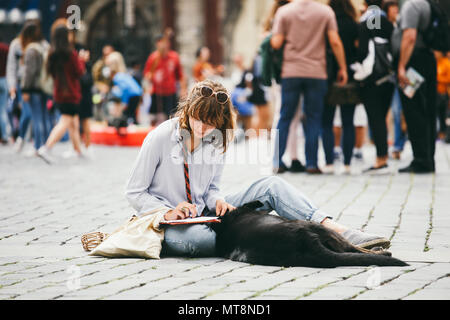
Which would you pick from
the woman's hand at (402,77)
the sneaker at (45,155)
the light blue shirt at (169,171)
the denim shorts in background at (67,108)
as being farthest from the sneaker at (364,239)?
the denim shorts in background at (67,108)

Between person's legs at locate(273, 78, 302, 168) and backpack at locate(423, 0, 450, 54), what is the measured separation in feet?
4.85

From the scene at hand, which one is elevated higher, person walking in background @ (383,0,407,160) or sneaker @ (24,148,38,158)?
person walking in background @ (383,0,407,160)

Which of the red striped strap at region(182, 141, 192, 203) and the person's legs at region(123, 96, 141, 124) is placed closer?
the red striped strap at region(182, 141, 192, 203)

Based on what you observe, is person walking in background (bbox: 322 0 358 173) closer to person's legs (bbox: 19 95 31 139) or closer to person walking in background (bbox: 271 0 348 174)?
person walking in background (bbox: 271 0 348 174)

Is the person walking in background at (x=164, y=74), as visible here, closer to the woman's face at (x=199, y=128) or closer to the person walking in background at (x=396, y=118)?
the person walking in background at (x=396, y=118)

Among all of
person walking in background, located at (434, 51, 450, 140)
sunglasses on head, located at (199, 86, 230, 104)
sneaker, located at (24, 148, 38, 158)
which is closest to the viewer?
sunglasses on head, located at (199, 86, 230, 104)

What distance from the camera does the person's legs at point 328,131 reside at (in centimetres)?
1004

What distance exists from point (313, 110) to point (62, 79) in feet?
13.3

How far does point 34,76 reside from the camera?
497 inches

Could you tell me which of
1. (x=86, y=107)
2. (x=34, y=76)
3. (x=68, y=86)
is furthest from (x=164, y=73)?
(x=68, y=86)

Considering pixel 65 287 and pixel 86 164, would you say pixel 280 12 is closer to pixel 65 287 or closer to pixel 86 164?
pixel 86 164

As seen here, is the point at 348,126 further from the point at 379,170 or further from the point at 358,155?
the point at 358,155

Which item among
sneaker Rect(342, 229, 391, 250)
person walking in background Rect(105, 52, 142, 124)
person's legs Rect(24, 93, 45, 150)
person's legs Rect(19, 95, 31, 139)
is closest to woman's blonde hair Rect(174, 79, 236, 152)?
sneaker Rect(342, 229, 391, 250)

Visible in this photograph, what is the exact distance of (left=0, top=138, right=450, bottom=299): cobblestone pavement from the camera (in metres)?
4.21
